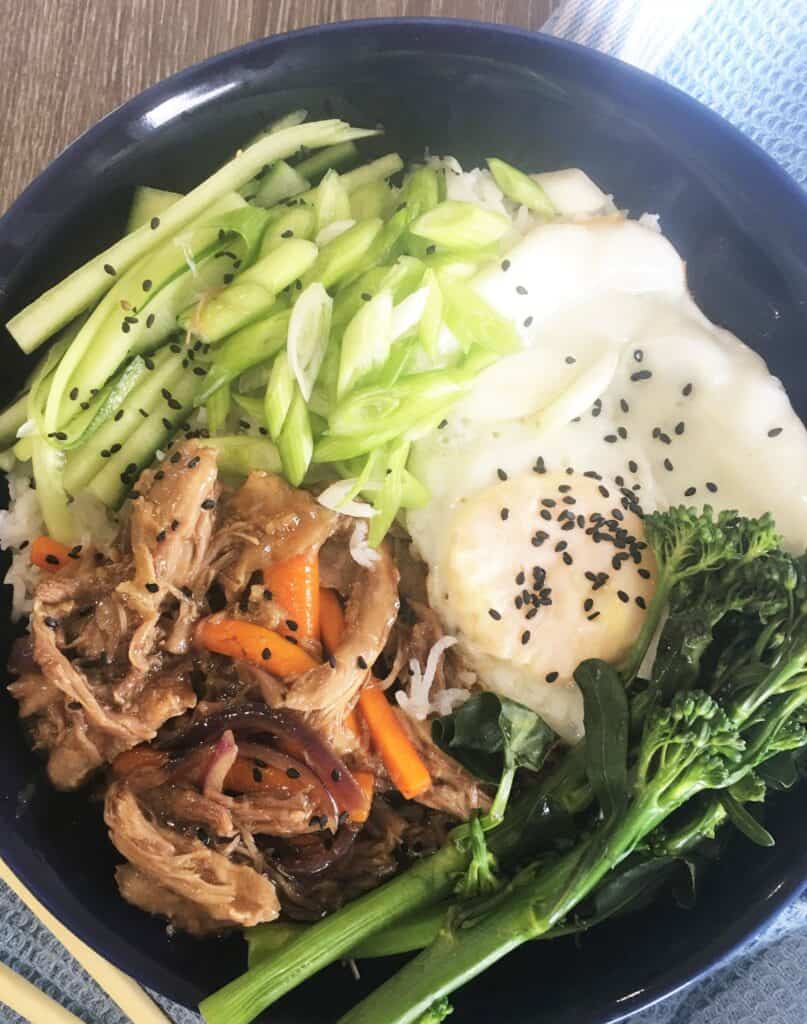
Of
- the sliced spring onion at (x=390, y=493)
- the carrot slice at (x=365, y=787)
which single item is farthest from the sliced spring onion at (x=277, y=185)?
the carrot slice at (x=365, y=787)

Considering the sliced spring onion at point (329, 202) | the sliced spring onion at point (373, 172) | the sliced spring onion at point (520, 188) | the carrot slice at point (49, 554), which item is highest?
the sliced spring onion at point (520, 188)

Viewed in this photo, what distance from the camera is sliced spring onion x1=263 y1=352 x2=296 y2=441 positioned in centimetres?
221

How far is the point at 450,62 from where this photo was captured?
232 centimetres

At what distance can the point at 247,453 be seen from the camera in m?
2.35

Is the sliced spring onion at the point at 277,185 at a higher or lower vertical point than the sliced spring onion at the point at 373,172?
lower

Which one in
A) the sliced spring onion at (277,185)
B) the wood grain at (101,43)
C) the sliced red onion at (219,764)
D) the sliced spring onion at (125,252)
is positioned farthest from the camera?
the wood grain at (101,43)

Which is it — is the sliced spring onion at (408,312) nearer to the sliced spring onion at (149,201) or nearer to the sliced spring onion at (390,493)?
the sliced spring onion at (390,493)

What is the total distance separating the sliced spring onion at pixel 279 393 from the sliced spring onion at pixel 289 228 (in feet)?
0.99

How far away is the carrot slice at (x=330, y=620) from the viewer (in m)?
2.35

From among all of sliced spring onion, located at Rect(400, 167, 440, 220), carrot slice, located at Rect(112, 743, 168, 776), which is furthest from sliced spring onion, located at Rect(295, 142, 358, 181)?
carrot slice, located at Rect(112, 743, 168, 776)

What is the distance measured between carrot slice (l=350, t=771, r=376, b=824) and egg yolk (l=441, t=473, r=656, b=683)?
402mm

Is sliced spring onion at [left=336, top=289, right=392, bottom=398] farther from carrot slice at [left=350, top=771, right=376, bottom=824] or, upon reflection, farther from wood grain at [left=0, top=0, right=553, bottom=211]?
wood grain at [left=0, top=0, right=553, bottom=211]

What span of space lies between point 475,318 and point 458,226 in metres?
0.22

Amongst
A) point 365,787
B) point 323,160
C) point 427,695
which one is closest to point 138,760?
point 365,787
